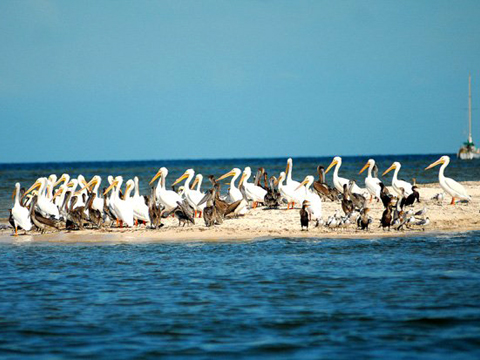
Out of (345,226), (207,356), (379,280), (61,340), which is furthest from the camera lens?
(345,226)

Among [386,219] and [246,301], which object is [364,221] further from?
[246,301]

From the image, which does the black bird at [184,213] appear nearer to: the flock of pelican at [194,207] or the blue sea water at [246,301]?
the flock of pelican at [194,207]

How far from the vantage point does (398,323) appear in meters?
6.84

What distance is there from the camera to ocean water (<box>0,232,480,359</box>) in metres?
6.21

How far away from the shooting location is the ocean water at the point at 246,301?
6.21m

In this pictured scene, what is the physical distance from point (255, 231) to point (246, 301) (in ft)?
19.6

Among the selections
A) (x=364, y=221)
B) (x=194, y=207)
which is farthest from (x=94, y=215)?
(x=364, y=221)

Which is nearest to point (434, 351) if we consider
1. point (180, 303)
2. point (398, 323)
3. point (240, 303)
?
point (398, 323)

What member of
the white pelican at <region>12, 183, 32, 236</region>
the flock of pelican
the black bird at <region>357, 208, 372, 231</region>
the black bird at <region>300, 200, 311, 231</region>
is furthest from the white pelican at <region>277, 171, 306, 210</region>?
the white pelican at <region>12, 183, 32, 236</region>

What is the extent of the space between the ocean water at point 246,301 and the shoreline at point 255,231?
1101mm

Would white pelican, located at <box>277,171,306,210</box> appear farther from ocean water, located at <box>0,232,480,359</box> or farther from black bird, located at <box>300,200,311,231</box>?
ocean water, located at <box>0,232,480,359</box>

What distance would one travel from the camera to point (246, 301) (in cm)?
788

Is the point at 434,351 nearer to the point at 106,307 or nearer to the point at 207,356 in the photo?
the point at 207,356

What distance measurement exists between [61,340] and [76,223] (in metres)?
8.39
